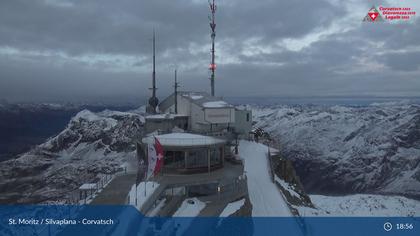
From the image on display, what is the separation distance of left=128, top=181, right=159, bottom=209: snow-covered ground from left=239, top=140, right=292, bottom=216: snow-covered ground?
26.1 ft

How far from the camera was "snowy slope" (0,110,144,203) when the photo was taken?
66.4 meters

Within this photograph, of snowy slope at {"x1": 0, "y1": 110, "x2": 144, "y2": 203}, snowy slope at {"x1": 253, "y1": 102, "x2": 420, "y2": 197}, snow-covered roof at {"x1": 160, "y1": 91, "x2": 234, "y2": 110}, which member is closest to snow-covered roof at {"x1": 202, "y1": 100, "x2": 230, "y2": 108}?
snow-covered roof at {"x1": 160, "y1": 91, "x2": 234, "y2": 110}

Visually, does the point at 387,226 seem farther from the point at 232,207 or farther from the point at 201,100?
the point at 201,100

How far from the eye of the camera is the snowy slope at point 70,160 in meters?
66.4

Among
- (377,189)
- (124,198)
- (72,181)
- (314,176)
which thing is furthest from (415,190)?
(124,198)

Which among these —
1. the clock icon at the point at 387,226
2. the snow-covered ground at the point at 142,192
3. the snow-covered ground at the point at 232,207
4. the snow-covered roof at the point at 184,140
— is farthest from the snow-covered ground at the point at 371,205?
the snow-covered ground at the point at 142,192

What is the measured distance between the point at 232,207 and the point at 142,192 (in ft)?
19.9

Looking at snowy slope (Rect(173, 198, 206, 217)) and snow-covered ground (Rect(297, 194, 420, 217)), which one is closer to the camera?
snowy slope (Rect(173, 198, 206, 217))

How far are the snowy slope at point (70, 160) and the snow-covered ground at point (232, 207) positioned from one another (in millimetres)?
29764

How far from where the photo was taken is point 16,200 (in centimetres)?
5919

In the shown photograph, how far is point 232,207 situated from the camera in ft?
76.2

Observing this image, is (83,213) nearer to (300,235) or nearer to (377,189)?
(300,235)

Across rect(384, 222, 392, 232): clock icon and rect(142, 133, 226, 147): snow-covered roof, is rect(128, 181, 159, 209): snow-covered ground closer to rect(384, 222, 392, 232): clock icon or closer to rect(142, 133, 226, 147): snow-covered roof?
rect(142, 133, 226, 147): snow-covered roof

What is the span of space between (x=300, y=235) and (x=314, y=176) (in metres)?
118
